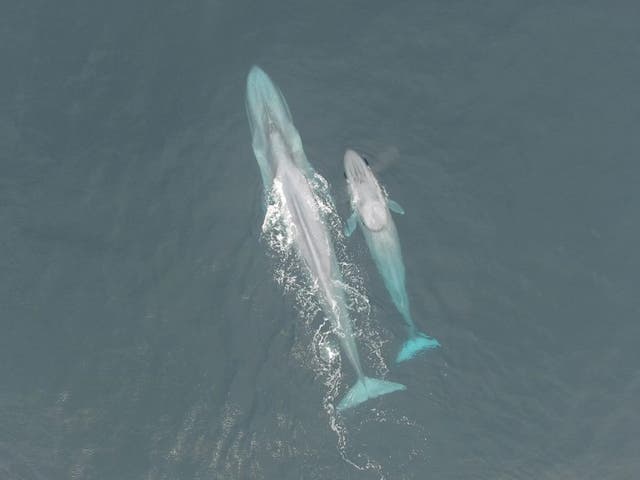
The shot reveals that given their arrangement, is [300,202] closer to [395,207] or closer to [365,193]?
[365,193]

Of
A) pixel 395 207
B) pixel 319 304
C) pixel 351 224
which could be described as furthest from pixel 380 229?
pixel 319 304

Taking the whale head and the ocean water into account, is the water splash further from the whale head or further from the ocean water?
the whale head

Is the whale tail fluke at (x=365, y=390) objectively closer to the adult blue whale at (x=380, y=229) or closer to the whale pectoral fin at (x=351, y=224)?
the adult blue whale at (x=380, y=229)

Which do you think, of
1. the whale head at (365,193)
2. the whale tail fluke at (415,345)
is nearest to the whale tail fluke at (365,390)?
the whale tail fluke at (415,345)

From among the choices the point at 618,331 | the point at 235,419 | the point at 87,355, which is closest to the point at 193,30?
the point at 87,355

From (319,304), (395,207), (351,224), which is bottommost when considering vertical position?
(319,304)

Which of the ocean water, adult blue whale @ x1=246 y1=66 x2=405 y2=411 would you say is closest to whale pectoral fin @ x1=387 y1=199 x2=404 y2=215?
the ocean water
